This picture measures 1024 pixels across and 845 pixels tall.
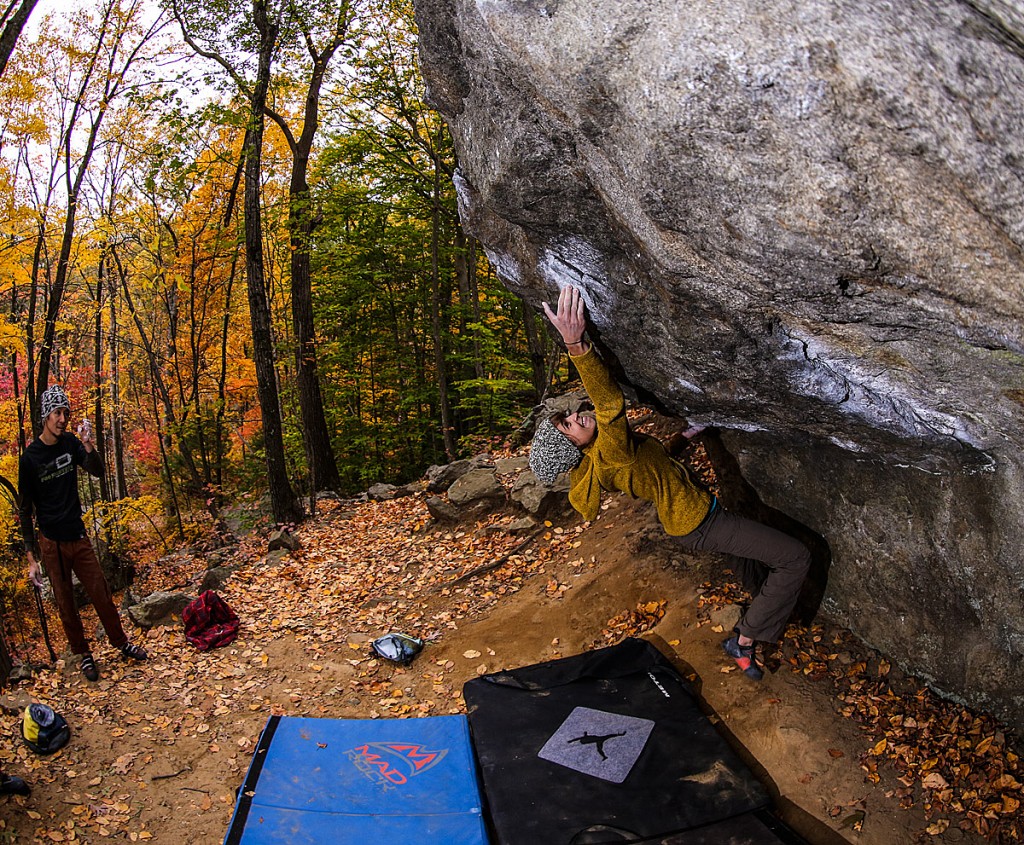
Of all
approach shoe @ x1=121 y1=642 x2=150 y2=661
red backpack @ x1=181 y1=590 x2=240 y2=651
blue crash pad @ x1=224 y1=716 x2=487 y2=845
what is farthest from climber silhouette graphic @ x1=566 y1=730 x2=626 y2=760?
approach shoe @ x1=121 y1=642 x2=150 y2=661

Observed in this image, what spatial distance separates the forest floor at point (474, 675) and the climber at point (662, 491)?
0.57m

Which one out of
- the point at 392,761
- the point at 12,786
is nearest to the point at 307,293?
the point at 12,786

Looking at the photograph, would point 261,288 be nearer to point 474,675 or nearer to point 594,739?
point 474,675

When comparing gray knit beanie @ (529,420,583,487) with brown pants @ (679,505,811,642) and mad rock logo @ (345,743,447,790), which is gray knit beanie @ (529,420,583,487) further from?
mad rock logo @ (345,743,447,790)

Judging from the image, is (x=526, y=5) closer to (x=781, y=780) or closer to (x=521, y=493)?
(x=781, y=780)

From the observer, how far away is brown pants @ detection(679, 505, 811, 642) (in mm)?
4766

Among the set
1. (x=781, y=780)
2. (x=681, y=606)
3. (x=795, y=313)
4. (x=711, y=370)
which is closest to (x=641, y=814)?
(x=781, y=780)

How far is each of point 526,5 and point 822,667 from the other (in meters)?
4.81

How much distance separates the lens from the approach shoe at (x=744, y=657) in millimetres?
4996

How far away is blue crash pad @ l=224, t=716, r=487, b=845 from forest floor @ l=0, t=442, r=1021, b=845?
14.7 inches

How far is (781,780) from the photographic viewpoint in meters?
4.31

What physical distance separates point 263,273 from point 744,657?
31.3ft

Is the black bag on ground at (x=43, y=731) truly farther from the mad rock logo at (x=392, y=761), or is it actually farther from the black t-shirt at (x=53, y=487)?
the mad rock logo at (x=392, y=761)

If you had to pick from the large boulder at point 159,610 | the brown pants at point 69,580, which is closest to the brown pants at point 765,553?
the brown pants at point 69,580
